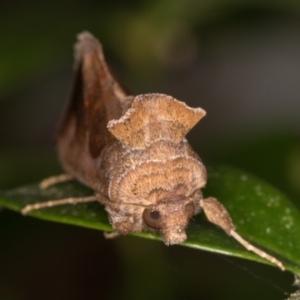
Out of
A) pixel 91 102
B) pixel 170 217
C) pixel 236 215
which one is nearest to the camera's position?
pixel 170 217

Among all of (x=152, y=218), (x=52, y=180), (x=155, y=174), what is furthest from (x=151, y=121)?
(x=52, y=180)

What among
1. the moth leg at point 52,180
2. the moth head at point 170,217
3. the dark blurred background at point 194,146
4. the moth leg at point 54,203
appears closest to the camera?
the moth head at point 170,217

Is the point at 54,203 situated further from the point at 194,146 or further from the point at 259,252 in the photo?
the point at 194,146

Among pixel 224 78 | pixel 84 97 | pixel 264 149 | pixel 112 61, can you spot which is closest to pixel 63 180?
pixel 84 97

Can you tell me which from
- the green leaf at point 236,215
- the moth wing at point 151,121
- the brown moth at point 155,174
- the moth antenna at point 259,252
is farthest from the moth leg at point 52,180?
the moth antenna at point 259,252

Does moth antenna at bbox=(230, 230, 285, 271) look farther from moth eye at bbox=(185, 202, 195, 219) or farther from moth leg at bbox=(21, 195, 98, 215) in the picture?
moth leg at bbox=(21, 195, 98, 215)

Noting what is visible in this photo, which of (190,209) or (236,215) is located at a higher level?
(190,209)

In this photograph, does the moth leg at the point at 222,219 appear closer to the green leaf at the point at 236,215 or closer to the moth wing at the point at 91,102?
the green leaf at the point at 236,215

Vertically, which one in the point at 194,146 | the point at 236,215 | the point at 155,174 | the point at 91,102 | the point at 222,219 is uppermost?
the point at 91,102
